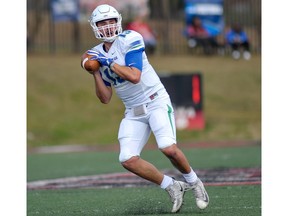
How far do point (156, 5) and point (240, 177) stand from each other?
17986 mm

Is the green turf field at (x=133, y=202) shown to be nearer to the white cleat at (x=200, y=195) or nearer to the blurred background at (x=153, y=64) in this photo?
the white cleat at (x=200, y=195)

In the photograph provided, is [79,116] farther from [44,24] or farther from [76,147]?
[44,24]

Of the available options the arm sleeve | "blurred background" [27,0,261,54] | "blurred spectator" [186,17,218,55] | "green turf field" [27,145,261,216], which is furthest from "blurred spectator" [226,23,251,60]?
the arm sleeve

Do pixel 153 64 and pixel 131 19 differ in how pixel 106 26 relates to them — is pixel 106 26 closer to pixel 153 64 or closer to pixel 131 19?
pixel 153 64

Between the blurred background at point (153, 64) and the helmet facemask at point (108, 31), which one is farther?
the blurred background at point (153, 64)

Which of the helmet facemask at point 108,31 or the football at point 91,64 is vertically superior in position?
the helmet facemask at point 108,31

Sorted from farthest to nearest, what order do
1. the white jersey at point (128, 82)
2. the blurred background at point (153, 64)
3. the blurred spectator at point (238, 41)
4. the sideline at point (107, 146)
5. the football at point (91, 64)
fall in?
the blurred spectator at point (238, 41) < the blurred background at point (153, 64) < the sideline at point (107, 146) < the white jersey at point (128, 82) < the football at point (91, 64)

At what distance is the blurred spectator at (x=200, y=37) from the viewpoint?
89.9 ft

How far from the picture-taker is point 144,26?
26.9 meters

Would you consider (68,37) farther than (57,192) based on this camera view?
Yes

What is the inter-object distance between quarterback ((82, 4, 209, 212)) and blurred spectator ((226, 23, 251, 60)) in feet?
67.4

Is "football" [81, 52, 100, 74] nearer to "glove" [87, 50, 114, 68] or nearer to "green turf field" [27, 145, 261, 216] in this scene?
"glove" [87, 50, 114, 68]

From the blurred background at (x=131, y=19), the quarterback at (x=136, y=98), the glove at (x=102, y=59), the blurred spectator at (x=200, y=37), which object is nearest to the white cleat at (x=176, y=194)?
the quarterback at (x=136, y=98)
